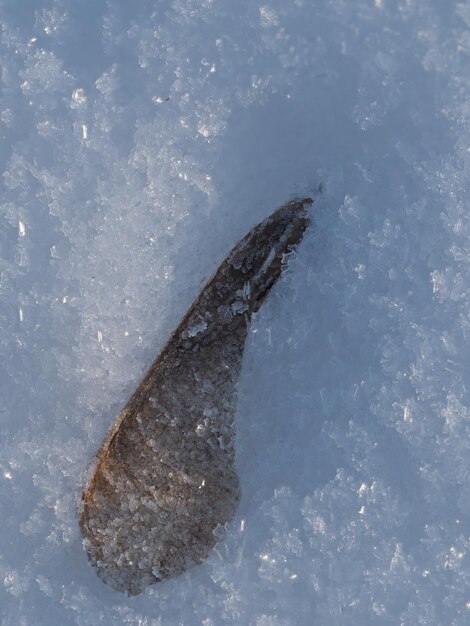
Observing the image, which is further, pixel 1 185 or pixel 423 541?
pixel 1 185

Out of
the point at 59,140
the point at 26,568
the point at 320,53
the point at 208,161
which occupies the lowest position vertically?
the point at 26,568

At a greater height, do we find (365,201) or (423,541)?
(365,201)

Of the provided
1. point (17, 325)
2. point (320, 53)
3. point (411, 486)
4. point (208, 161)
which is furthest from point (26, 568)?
point (320, 53)

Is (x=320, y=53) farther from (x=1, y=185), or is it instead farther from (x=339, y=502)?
(x=339, y=502)

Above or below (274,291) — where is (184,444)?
below
